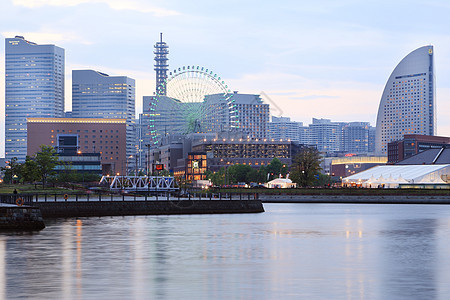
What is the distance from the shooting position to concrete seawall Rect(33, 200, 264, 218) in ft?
297

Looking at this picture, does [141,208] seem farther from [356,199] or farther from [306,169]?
Result: [306,169]

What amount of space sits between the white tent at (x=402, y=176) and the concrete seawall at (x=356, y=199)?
6.81 m

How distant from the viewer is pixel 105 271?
3950 cm

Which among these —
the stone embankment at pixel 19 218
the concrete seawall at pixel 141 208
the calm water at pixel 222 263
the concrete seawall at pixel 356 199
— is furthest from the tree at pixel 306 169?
the stone embankment at pixel 19 218

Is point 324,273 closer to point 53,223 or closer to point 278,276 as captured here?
point 278,276

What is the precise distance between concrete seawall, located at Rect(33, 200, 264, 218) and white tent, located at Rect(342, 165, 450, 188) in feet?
244

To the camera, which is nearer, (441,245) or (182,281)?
(182,281)

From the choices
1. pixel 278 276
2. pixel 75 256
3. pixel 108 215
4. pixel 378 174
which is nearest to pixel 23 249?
pixel 75 256

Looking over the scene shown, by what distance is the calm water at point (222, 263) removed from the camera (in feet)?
107

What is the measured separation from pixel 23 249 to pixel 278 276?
21.1 meters

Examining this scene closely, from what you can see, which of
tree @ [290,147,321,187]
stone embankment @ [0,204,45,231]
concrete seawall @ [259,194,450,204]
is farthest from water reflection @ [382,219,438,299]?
tree @ [290,147,321,187]

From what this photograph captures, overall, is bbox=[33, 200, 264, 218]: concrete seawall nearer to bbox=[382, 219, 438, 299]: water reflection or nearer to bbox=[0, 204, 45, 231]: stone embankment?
bbox=[0, 204, 45, 231]: stone embankment

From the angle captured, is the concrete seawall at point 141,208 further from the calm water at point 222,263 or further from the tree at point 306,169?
the tree at point 306,169

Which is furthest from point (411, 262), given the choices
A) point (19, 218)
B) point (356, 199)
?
point (356, 199)
